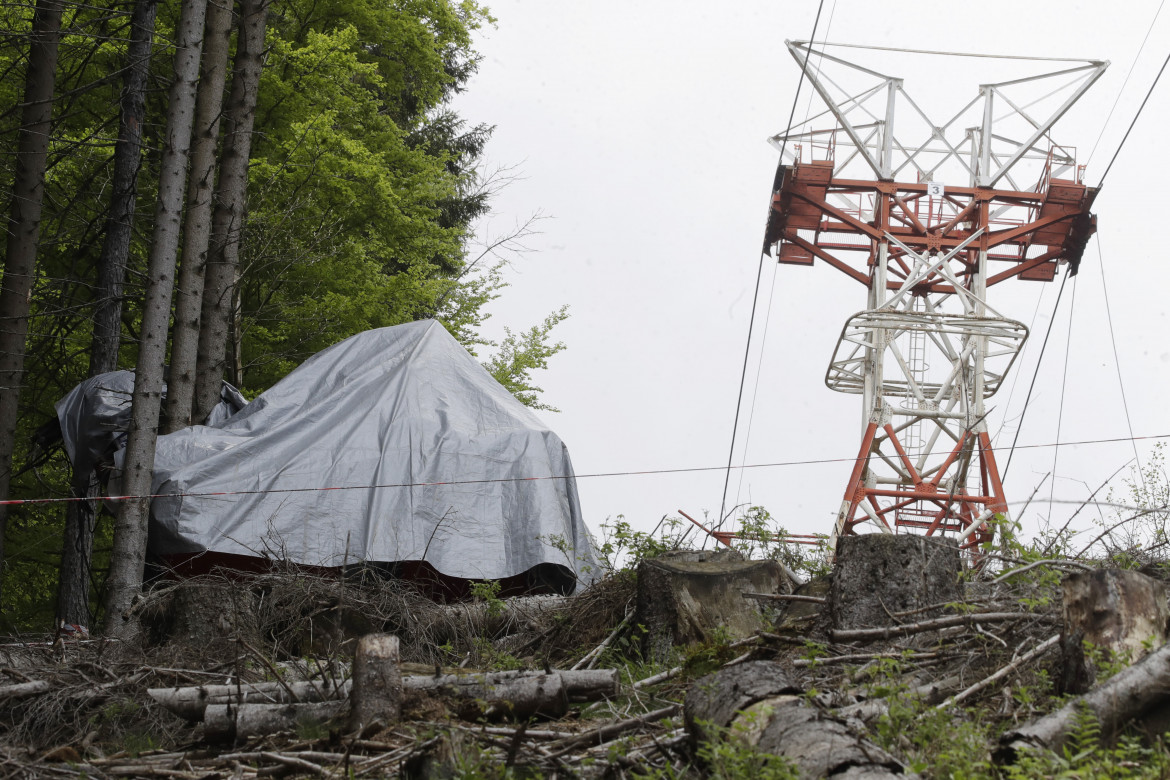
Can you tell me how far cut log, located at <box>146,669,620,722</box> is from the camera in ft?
16.7

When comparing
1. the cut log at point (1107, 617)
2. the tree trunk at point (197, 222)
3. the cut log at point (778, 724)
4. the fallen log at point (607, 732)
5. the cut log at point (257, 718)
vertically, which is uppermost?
the tree trunk at point (197, 222)

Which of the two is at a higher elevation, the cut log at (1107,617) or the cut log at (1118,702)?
the cut log at (1107,617)

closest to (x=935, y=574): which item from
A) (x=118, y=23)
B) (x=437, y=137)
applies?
(x=118, y=23)

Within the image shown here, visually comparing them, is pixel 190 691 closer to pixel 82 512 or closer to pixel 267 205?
pixel 82 512

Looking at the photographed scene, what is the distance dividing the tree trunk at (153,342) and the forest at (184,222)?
17 millimetres

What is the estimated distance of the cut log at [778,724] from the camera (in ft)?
11.1

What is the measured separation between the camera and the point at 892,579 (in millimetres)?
5293

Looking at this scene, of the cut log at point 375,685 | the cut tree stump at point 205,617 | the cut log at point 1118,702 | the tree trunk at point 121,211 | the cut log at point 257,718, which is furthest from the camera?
the tree trunk at point 121,211

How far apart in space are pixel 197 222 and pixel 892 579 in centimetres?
692

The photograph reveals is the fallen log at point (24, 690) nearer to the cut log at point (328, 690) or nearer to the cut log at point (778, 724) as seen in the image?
the cut log at point (328, 690)

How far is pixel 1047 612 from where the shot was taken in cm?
489

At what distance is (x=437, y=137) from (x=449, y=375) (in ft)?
45.6

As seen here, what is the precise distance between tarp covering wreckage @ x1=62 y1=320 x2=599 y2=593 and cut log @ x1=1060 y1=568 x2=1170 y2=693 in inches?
164

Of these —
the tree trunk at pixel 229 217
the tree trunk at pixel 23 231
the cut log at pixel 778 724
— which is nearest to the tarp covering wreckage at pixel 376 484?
the tree trunk at pixel 229 217
